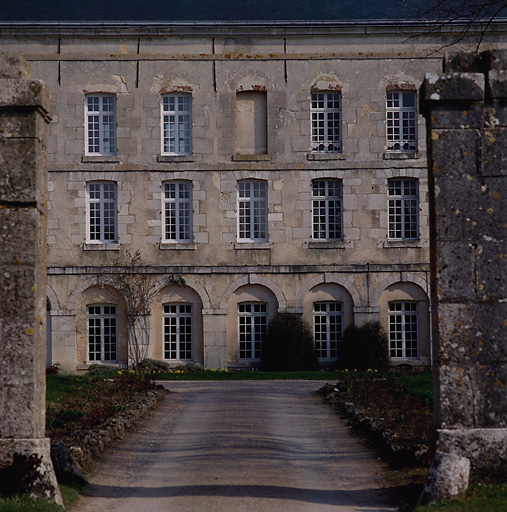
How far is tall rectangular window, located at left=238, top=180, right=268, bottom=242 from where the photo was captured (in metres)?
24.6

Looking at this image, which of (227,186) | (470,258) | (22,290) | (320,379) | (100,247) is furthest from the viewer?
(227,186)

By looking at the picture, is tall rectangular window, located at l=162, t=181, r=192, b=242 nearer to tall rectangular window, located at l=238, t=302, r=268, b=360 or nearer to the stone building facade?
the stone building facade

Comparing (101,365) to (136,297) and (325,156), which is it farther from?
(325,156)

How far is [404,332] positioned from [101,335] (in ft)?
27.9

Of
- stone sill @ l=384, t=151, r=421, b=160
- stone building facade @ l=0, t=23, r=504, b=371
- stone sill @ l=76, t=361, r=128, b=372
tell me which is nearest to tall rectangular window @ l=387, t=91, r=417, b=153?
stone building facade @ l=0, t=23, r=504, b=371

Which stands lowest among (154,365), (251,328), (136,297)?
(154,365)

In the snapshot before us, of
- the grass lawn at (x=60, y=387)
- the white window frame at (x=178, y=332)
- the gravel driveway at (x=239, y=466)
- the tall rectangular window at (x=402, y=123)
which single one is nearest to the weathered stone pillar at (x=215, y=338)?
the white window frame at (x=178, y=332)

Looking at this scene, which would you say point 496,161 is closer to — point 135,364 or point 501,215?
point 501,215

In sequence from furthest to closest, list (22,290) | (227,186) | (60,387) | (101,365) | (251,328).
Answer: (251,328), (227,186), (101,365), (60,387), (22,290)

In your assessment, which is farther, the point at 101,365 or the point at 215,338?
the point at 215,338

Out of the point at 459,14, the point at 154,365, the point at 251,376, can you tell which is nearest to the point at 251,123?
the point at 154,365

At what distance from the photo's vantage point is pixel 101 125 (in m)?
24.7

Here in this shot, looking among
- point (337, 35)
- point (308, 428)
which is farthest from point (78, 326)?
point (308, 428)

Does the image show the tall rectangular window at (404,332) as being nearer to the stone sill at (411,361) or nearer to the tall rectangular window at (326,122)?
the stone sill at (411,361)
